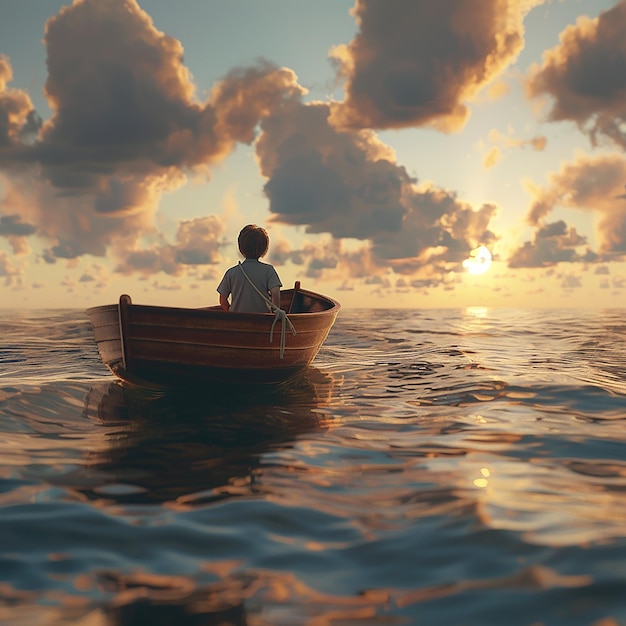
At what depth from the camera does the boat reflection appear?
197 inches

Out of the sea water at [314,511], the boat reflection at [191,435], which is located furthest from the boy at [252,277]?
the sea water at [314,511]

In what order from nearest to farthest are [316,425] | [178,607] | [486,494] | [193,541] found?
1. [178,607]
2. [193,541]
3. [486,494]
4. [316,425]

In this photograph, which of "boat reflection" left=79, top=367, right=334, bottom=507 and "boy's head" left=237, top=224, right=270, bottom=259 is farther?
"boy's head" left=237, top=224, right=270, bottom=259

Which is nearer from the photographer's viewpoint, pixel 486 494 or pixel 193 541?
pixel 193 541

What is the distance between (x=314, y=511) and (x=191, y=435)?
124 inches

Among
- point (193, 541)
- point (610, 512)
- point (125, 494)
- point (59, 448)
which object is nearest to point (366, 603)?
point (193, 541)

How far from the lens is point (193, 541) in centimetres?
380

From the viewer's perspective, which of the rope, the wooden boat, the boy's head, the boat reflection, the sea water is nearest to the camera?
the sea water

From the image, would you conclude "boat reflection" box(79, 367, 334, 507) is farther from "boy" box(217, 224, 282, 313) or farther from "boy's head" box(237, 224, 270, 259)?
"boy's head" box(237, 224, 270, 259)

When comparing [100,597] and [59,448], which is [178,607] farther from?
[59,448]

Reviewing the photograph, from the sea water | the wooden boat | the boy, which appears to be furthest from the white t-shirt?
the sea water

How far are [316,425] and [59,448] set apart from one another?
3006 mm

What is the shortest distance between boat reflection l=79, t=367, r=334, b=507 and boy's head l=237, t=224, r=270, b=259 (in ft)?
7.01

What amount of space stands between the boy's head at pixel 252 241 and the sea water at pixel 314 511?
7.41ft
